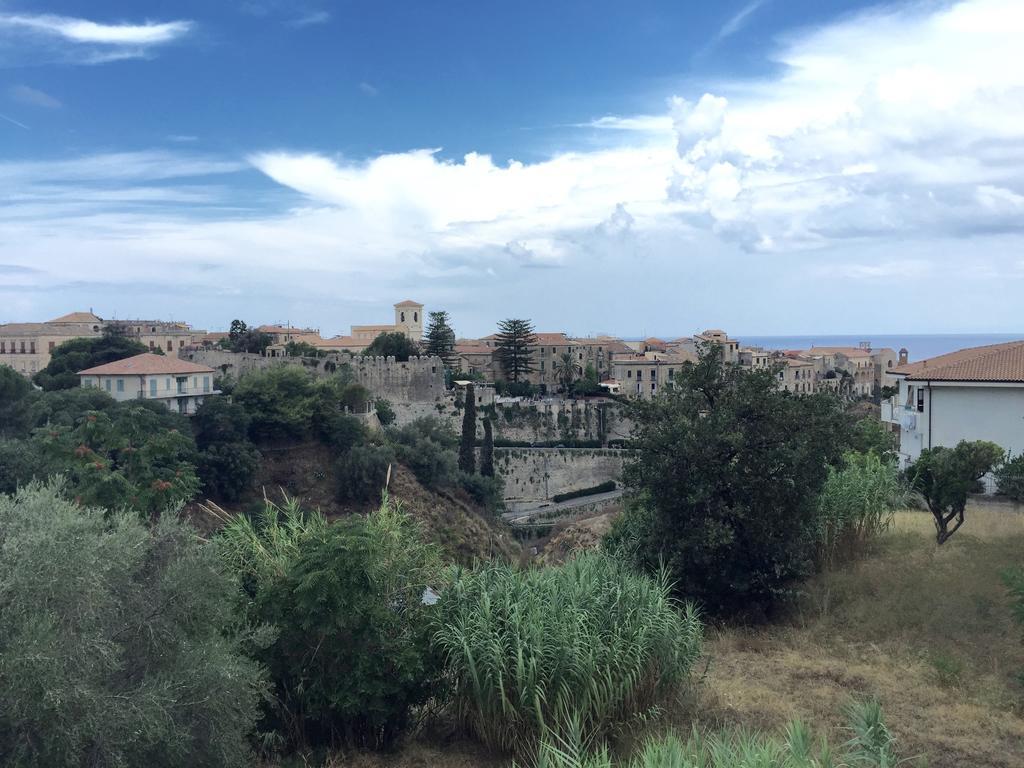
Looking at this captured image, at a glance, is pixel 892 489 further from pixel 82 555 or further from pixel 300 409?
pixel 300 409

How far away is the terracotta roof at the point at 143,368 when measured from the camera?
154ft

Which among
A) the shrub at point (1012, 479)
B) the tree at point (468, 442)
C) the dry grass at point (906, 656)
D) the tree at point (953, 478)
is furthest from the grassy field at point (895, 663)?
the tree at point (468, 442)

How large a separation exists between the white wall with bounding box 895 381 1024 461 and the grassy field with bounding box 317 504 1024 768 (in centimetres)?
534

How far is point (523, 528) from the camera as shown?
44.5 metres

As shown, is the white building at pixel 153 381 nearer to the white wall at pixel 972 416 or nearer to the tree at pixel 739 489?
the white wall at pixel 972 416

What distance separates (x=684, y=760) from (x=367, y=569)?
3.06 m

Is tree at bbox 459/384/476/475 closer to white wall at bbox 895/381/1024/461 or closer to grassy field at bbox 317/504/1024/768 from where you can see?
white wall at bbox 895/381/1024/461

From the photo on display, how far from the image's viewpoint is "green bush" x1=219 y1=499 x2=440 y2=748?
711 cm

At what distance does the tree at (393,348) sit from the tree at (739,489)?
60941mm

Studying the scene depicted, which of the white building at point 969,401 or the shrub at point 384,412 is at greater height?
the white building at point 969,401

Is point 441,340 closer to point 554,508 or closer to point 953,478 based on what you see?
point 554,508

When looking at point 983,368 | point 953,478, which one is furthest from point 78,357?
point 953,478

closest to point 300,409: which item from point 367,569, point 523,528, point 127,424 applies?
point 523,528

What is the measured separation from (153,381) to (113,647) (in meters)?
44.5
